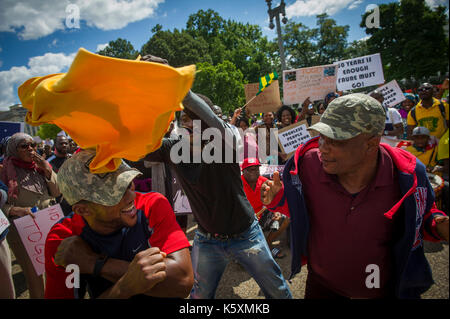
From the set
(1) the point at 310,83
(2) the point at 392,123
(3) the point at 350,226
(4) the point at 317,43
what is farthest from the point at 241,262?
(4) the point at 317,43

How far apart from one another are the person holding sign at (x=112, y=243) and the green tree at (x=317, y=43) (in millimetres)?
40749

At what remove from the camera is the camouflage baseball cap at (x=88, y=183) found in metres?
1.35

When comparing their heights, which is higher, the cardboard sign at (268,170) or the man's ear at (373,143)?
the man's ear at (373,143)

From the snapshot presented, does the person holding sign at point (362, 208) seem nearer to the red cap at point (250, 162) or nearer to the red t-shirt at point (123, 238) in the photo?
the red t-shirt at point (123, 238)

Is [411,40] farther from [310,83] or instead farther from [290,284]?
[290,284]

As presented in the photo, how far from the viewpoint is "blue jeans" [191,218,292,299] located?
7.12 ft

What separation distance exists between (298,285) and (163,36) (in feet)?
105

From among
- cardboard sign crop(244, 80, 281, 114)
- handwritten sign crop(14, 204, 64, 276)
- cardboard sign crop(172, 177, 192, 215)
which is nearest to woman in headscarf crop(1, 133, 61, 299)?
handwritten sign crop(14, 204, 64, 276)

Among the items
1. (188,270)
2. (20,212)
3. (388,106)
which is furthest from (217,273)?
(388,106)

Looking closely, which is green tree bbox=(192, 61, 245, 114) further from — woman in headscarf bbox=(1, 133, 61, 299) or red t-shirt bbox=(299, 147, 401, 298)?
red t-shirt bbox=(299, 147, 401, 298)

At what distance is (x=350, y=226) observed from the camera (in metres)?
1.70

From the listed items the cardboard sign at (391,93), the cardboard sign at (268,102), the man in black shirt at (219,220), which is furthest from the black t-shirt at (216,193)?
the cardboard sign at (391,93)

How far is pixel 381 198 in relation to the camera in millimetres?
1658

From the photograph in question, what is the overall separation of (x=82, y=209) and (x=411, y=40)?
102ft
